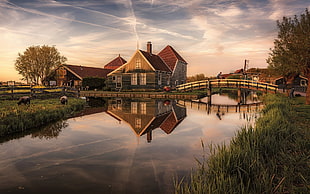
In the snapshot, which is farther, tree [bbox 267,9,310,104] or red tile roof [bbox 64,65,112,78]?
red tile roof [bbox 64,65,112,78]

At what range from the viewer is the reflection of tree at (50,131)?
26.9ft

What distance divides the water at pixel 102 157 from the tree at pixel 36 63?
46.3m

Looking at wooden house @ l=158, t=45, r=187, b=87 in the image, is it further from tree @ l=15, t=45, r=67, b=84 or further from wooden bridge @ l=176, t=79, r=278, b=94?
tree @ l=15, t=45, r=67, b=84

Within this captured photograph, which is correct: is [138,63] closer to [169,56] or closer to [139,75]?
[139,75]

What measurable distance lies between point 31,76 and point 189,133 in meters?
51.7

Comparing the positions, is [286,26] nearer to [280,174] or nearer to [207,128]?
[207,128]

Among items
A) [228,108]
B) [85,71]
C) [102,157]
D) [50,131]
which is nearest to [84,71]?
[85,71]

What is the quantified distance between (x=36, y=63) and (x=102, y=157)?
5184 cm

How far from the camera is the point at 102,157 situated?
5.95m

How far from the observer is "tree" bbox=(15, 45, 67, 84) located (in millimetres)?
48938

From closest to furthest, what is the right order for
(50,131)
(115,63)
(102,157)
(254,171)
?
(254,171) < (102,157) < (50,131) < (115,63)

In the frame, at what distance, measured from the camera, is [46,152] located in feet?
21.0

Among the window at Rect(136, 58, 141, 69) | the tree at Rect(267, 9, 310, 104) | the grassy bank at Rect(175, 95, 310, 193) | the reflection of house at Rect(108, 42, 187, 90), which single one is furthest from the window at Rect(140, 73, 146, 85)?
the grassy bank at Rect(175, 95, 310, 193)

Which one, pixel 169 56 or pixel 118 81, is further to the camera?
pixel 169 56
